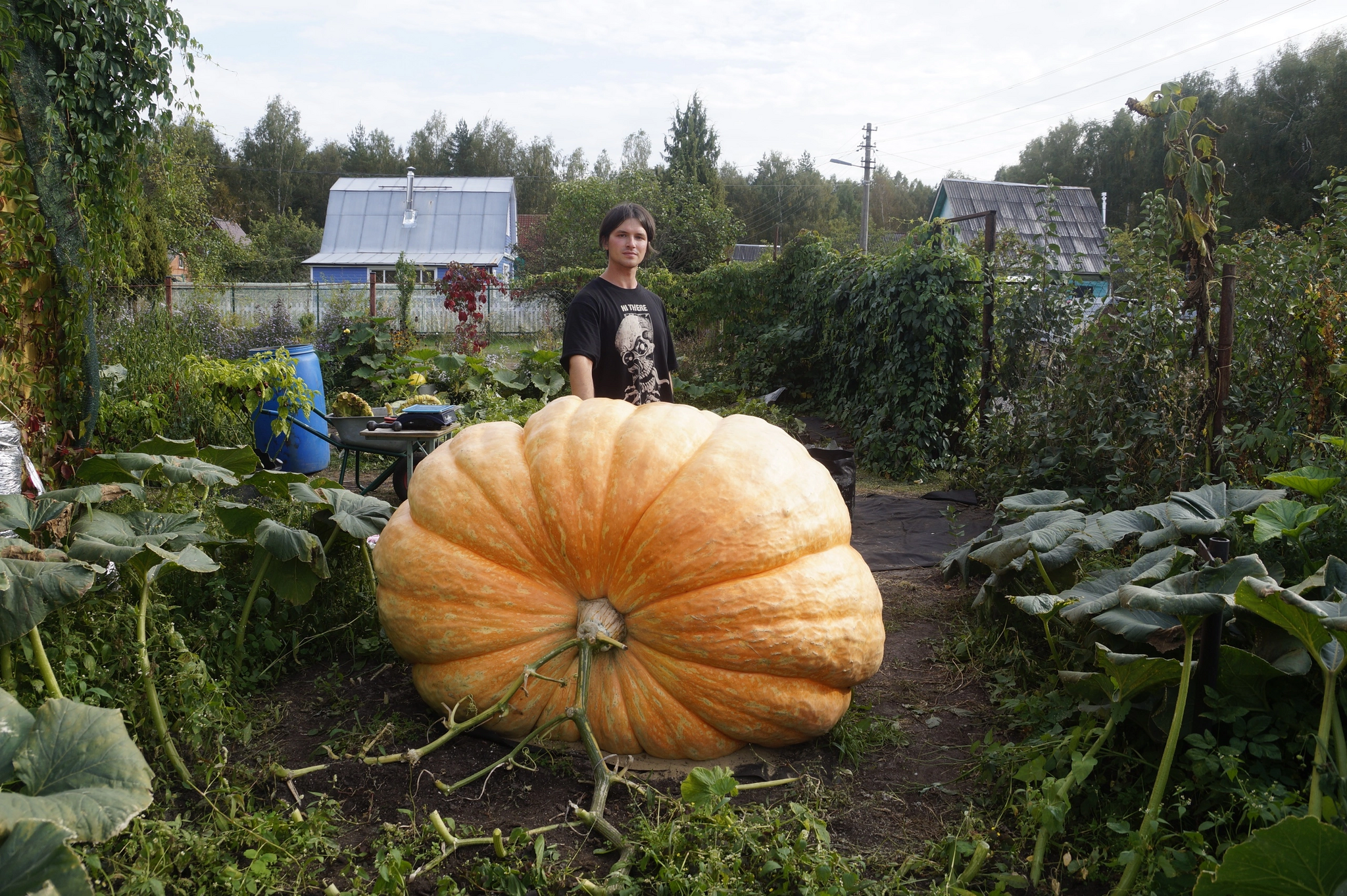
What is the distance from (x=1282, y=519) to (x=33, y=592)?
278 cm

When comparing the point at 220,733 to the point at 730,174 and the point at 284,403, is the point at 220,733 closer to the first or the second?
the point at 284,403

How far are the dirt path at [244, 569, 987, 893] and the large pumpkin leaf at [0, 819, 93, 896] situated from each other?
27.7 inches

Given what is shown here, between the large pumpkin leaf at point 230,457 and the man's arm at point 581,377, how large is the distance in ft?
3.58

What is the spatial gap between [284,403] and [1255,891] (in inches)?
234

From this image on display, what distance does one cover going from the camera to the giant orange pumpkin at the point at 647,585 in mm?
2145

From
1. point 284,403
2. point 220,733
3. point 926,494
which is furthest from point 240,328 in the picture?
point 220,733

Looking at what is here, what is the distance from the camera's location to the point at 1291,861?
4.55ft

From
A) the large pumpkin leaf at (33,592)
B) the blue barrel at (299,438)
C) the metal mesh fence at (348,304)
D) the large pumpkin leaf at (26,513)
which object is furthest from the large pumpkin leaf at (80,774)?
the metal mesh fence at (348,304)

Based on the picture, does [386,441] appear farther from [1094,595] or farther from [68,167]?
[1094,595]

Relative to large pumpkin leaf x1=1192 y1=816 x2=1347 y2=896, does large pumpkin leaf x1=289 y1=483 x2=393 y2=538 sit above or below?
above

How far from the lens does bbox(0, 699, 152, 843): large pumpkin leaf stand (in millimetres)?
1338

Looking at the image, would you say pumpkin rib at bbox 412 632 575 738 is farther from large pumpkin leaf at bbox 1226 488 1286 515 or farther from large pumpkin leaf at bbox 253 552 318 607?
large pumpkin leaf at bbox 1226 488 1286 515

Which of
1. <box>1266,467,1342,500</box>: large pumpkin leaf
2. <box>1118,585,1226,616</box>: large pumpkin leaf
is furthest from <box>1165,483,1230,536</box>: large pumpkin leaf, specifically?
<box>1118,585,1226,616</box>: large pumpkin leaf

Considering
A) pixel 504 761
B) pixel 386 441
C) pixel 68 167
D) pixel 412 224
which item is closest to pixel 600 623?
pixel 504 761
